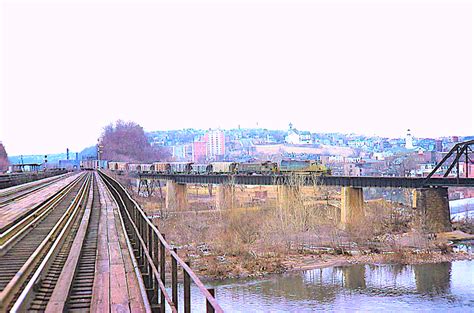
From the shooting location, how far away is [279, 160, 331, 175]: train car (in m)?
67.4

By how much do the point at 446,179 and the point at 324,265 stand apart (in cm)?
1934

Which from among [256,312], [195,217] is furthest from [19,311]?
[195,217]

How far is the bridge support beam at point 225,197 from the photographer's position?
5798cm

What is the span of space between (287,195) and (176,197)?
69.3ft

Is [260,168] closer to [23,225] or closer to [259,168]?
[259,168]

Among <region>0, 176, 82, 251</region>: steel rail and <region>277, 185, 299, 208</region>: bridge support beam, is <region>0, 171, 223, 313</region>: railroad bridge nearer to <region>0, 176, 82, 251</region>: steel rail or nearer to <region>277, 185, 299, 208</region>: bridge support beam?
<region>0, 176, 82, 251</region>: steel rail

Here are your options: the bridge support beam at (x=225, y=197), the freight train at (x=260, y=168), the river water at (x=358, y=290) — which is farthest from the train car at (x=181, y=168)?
the river water at (x=358, y=290)

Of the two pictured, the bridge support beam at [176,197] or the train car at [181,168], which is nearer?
the bridge support beam at [176,197]

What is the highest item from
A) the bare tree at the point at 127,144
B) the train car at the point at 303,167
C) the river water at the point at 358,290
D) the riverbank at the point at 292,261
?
the bare tree at the point at 127,144

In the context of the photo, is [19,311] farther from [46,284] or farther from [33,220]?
[33,220]

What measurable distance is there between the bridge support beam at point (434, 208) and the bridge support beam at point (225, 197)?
18362mm

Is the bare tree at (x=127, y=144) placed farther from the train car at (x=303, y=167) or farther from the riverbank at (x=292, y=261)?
the riverbank at (x=292, y=261)

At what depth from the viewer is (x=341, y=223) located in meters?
54.4

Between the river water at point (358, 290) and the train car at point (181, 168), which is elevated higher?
the train car at point (181, 168)
